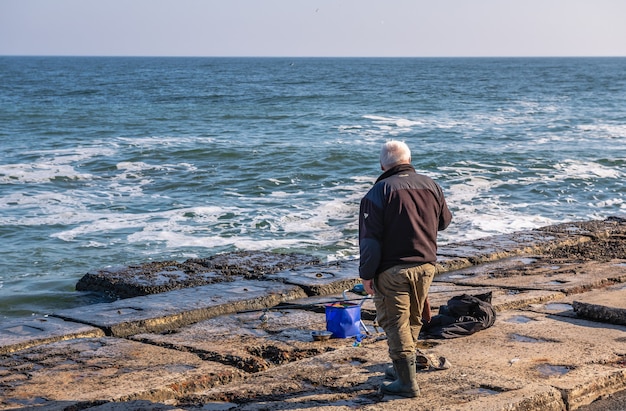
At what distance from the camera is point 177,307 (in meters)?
6.41

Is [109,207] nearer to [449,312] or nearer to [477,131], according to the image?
[449,312]

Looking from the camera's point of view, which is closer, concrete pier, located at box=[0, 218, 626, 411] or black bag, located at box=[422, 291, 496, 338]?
concrete pier, located at box=[0, 218, 626, 411]

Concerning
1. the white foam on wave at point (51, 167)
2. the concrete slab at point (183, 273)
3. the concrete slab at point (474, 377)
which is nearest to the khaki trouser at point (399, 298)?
the concrete slab at point (474, 377)

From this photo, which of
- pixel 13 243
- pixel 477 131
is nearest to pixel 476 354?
pixel 13 243

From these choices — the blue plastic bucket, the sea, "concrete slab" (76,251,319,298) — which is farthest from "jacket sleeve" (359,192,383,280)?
the sea

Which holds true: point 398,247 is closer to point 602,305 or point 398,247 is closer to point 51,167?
point 602,305

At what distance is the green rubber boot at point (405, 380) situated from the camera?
429cm

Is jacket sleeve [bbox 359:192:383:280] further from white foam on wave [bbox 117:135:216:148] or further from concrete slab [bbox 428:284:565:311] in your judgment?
white foam on wave [bbox 117:135:216:148]

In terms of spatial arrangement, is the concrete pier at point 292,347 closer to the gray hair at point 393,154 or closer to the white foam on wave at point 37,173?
the gray hair at point 393,154

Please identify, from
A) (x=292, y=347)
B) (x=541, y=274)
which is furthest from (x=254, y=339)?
(x=541, y=274)

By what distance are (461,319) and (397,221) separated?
1.63m

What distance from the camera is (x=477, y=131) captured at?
28.2m

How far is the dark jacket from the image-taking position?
4238 millimetres

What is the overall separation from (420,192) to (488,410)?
1.15 metres
